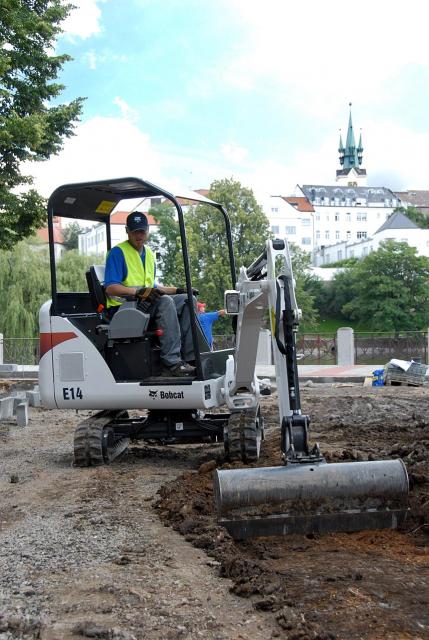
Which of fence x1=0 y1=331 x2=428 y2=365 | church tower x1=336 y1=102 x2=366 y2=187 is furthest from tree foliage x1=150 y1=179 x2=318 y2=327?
church tower x1=336 y1=102 x2=366 y2=187

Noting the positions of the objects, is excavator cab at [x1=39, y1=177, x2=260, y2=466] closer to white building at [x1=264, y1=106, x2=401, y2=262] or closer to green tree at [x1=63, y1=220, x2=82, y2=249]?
green tree at [x1=63, y1=220, x2=82, y2=249]

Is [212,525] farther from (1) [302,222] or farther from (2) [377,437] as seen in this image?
(1) [302,222]

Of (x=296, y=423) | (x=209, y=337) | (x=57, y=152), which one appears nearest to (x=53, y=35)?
(x=57, y=152)

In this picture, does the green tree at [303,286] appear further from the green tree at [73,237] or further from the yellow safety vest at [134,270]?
the yellow safety vest at [134,270]

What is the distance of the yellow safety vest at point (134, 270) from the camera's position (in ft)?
26.0

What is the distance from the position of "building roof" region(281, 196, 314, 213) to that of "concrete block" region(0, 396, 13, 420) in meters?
114

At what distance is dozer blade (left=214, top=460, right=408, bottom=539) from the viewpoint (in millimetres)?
4879

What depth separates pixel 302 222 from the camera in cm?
12212

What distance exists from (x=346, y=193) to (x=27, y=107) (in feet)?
415

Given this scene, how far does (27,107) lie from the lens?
18.3 metres

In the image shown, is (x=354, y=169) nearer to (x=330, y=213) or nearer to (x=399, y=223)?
(x=330, y=213)

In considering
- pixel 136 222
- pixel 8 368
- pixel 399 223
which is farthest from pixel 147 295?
pixel 399 223

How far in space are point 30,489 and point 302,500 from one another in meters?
2.98

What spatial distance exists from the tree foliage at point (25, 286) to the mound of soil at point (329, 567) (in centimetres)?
2718
